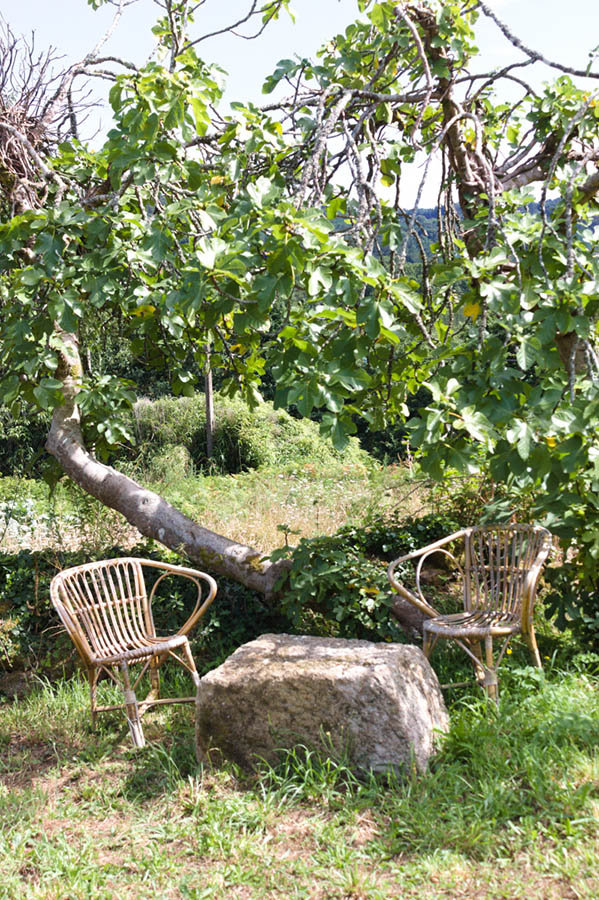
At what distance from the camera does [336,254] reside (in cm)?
240

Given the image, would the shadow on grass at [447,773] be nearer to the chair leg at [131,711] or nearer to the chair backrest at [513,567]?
the chair leg at [131,711]

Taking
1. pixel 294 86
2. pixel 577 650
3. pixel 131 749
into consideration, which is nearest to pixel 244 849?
pixel 131 749

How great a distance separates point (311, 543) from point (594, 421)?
6.68 ft

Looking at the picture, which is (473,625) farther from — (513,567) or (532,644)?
(513,567)

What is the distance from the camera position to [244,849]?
2.37 meters

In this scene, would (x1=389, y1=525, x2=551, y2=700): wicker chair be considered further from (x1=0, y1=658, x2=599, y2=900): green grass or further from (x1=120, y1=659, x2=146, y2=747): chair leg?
(x1=120, y1=659, x2=146, y2=747): chair leg

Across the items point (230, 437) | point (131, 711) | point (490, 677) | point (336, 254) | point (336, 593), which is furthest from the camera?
point (230, 437)

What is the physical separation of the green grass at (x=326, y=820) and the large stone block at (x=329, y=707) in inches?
3.1

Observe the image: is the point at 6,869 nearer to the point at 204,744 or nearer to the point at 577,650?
A: the point at 204,744

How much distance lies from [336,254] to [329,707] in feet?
5.45

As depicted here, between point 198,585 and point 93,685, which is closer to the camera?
point 93,685

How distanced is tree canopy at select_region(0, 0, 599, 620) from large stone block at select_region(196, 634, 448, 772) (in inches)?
34.0

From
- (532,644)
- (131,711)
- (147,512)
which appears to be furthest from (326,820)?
(147,512)

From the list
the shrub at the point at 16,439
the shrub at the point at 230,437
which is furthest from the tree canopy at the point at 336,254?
the shrub at the point at 16,439
